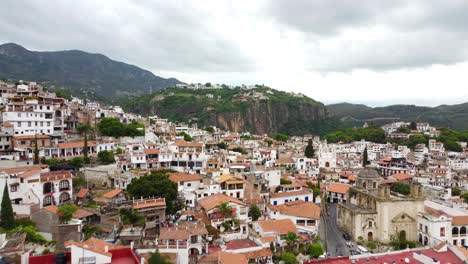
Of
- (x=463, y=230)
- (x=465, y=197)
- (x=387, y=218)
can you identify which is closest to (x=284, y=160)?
(x=465, y=197)

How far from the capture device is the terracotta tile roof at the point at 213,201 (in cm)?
3353

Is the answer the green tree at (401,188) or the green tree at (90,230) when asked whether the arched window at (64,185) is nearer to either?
the green tree at (90,230)

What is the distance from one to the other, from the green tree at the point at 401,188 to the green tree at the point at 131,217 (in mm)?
38423

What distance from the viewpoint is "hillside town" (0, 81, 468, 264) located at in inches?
1005

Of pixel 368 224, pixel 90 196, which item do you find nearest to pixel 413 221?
pixel 368 224

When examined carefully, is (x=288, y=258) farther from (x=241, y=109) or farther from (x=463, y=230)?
(x=241, y=109)

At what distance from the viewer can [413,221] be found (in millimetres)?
37594

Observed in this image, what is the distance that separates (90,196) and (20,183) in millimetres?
6581

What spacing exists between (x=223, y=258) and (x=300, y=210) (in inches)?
554

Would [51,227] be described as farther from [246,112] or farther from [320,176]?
[246,112]

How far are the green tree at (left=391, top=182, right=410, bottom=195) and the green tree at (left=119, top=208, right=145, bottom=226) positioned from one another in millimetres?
38423

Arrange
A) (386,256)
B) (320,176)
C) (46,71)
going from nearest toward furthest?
(386,256) < (320,176) < (46,71)

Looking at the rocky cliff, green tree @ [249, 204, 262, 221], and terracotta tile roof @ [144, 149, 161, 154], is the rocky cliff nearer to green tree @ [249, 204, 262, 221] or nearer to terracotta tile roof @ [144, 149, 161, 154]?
terracotta tile roof @ [144, 149, 161, 154]

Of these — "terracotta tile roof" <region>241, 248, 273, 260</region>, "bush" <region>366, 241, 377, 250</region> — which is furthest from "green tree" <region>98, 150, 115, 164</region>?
"bush" <region>366, 241, 377, 250</region>
